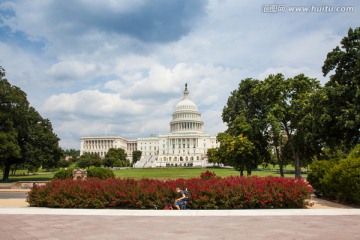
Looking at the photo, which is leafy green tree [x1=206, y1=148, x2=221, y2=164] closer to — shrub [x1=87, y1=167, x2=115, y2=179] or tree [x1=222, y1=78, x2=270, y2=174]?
tree [x1=222, y1=78, x2=270, y2=174]

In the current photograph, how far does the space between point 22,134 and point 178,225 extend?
41.3 m

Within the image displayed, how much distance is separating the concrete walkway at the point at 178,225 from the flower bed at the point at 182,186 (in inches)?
58.8

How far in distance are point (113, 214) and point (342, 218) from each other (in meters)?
9.02

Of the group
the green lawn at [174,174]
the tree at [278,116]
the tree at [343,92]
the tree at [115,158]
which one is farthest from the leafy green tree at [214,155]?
the tree at [115,158]

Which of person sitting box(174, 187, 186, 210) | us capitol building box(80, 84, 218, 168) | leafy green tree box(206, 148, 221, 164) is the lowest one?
person sitting box(174, 187, 186, 210)

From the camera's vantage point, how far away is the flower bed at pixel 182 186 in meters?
16.4

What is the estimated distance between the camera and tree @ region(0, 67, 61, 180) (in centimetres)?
4181

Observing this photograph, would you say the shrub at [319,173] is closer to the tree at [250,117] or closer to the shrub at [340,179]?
the shrub at [340,179]

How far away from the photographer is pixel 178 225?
37.8 feet

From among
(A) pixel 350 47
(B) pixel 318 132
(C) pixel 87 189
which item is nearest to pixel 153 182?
(C) pixel 87 189

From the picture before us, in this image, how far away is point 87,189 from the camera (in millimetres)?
17531

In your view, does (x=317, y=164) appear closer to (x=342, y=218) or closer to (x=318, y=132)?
(x=318, y=132)

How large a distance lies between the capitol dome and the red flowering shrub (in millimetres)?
155656

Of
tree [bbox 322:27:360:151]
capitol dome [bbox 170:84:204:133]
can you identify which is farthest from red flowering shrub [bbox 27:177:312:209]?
capitol dome [bbox 170:84:204:133]
